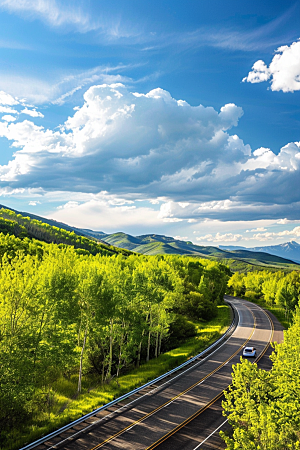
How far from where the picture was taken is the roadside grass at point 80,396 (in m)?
22.9

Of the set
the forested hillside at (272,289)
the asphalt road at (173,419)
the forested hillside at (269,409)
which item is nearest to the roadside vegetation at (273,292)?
the forested hillside at (272,289)

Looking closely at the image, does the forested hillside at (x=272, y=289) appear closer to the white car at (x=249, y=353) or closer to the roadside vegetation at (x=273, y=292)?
the roadside vegetation at (x=273, y=292)

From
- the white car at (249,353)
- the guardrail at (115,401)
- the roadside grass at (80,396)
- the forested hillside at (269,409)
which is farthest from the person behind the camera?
the white car at (249,353)

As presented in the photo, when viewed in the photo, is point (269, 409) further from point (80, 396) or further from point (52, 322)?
point (52, 322)

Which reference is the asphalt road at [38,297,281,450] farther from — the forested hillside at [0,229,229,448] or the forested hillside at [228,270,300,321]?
the forested hillside at [228,270,300,321]

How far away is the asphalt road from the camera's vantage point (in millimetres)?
21594

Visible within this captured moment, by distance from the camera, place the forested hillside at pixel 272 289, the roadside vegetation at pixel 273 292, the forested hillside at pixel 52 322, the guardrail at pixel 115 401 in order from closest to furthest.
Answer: the guardrail at pixel 115 401
the forested hillside at pixel 52 322
the roadside vegetation at pixel 273 292
the forested hillside at pixel 272 289

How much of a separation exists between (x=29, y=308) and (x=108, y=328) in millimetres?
14578

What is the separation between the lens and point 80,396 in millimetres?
30188

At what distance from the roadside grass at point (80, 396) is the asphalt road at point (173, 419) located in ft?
8.48

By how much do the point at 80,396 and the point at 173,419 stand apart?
10.8 m

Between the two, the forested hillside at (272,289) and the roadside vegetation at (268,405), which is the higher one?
the roadside vegetation at (268,405)

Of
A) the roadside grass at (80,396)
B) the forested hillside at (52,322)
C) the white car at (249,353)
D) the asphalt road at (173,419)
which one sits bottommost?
the roadside grass at (80,396)

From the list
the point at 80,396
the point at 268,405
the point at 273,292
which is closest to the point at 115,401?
the point at 80,396
